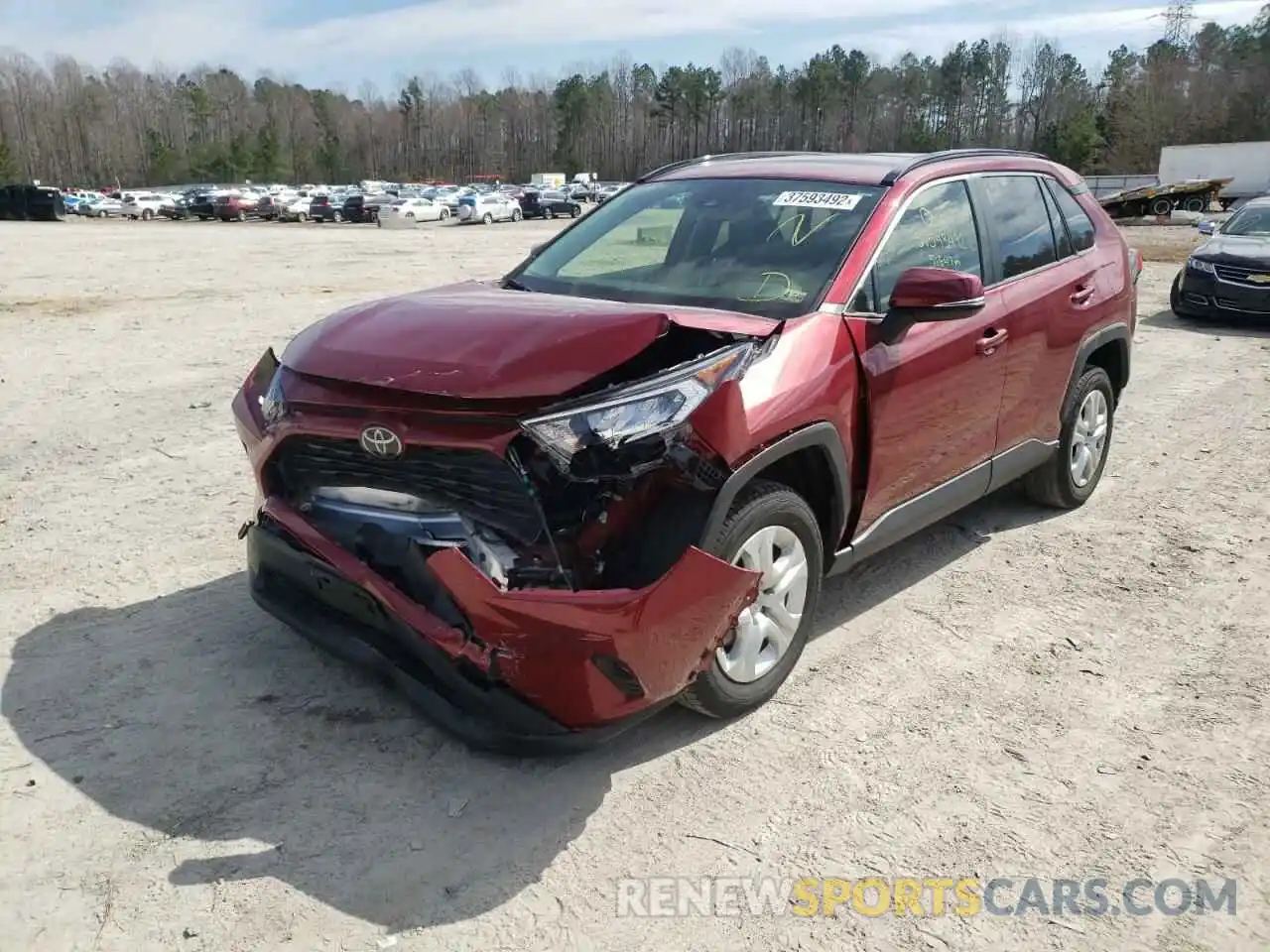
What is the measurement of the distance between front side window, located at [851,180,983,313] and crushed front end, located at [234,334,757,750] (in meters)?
1.00

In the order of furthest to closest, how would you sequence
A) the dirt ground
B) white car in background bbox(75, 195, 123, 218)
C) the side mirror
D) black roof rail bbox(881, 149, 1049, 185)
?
white car in background bbox(75, 195, 123, 218) < black roof rail bbox(881, 149, 1049, 185) < the side mirror < the dirt ground

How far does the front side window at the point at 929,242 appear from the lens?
12.7 ft

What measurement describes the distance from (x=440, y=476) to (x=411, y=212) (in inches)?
1860

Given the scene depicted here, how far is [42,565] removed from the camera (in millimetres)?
4625

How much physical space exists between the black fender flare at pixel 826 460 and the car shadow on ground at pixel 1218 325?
1022 cm

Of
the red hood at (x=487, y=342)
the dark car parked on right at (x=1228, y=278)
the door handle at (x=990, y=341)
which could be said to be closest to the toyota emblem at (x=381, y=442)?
the red hood at (x=487, y=342)

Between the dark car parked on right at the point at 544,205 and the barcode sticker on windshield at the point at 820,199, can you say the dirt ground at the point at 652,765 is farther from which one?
the dark car parked on right at the point at 544,205

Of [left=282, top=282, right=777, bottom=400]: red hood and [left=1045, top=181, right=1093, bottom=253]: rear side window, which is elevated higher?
[left=1045, top=181, right=1093, bottom=253]: rear side window

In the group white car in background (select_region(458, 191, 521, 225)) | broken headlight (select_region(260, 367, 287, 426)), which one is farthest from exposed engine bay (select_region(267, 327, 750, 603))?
white car in background (select_region(458, 191, 521, 225))

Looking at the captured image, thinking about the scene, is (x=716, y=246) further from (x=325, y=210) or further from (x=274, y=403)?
(x=325, y=210)

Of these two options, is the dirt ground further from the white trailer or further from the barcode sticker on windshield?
the white trailer

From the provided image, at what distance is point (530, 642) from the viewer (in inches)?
107

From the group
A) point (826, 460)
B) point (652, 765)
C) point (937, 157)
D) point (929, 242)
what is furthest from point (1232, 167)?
point (652, 765)

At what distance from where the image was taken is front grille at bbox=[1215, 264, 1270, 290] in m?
11.9
